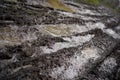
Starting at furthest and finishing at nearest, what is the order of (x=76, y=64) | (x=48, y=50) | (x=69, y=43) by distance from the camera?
(x=69, y=43) < (x=48, y=50) < (x=76, y=64)

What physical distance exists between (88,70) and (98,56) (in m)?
1.32

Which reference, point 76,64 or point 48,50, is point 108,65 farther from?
point 48,50

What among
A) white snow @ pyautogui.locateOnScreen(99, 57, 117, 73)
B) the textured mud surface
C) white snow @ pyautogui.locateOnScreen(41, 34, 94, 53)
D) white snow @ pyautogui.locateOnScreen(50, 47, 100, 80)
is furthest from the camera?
white snow @ pyautogui.locateOnScreen(99, 57, 117, 73)

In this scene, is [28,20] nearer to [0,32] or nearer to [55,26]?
[55,26]

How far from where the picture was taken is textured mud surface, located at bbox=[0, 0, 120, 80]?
4164 millimetres

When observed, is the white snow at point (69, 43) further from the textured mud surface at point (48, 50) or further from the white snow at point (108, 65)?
the white snow at point (108, 65)

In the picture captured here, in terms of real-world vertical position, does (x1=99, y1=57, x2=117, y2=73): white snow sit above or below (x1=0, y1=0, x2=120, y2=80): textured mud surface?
below

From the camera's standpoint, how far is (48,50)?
17.3ft

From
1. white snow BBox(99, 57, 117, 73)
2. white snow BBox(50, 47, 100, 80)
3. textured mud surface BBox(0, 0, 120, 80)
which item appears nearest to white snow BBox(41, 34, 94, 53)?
textured mud surface BBox(0, 0, 120, 80)

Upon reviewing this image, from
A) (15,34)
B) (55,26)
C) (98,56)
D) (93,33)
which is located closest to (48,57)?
(15,34)

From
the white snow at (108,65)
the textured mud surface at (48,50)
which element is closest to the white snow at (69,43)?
the textured mud surface at (48,50)

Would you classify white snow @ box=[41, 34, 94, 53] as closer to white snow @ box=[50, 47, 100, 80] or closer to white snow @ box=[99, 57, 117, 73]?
white snow @ box=[50, 47, 100, 80]

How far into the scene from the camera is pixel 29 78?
3.83 meters

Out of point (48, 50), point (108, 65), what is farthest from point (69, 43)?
point (108, 65)
